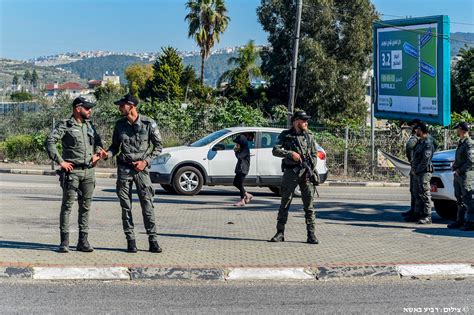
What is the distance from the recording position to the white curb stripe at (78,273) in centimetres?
785

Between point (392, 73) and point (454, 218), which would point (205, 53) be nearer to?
point (392, 73)

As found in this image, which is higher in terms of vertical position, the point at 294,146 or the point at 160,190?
the point at 294,146

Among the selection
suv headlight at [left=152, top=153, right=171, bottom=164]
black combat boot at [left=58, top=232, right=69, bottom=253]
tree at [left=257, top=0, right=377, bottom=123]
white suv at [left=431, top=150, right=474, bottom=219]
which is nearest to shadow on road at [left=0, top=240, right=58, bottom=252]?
black combat boot at [left=58, top=232, right=69, bottom=253]

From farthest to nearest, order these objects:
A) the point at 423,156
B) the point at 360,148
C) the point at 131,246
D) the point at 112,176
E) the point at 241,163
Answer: the point at 360,148 < the point at 112,176 < the point at 241,163 < the point at 423,156 < the point at 131,246

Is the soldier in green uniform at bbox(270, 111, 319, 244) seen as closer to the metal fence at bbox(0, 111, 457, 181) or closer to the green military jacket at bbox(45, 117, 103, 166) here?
the green military jacket at bbox(45, 117, 103, 166)

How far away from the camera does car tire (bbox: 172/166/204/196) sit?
55.6 ft

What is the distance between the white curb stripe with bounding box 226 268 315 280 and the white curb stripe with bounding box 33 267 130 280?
45.3 inches

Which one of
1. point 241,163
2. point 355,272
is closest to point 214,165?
point 241,163

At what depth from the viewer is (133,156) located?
28.9 ft

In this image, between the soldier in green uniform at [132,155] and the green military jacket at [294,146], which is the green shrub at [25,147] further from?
Answer: the soldier in green uniform at [132,155]

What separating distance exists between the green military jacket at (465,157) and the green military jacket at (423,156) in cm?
67

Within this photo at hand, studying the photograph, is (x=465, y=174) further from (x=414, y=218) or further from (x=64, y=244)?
(x=64, y=244)

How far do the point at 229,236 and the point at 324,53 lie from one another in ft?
127

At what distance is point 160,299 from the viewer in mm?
7223
